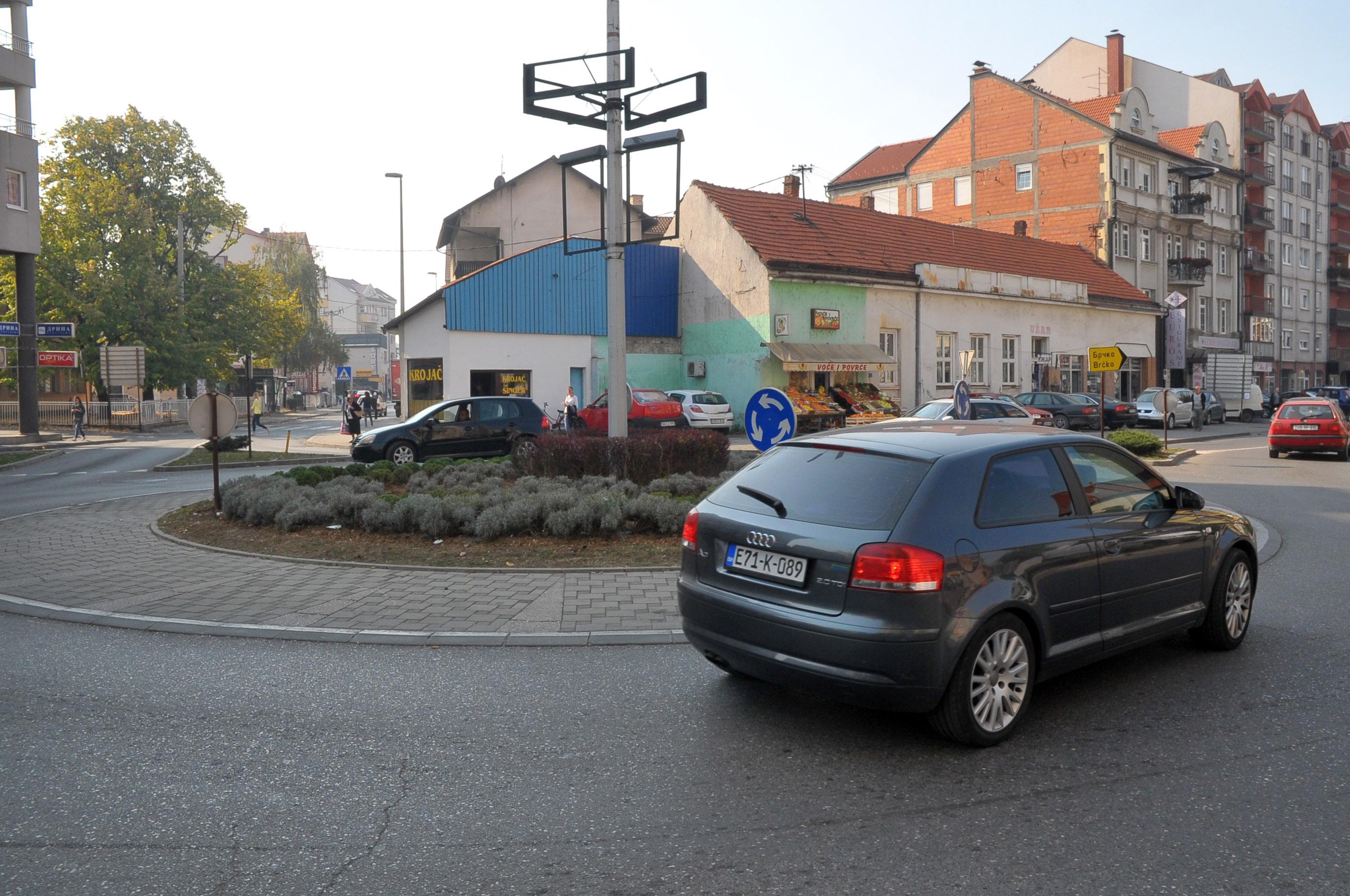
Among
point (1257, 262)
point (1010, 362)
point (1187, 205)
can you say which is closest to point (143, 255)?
point (1010, 362)

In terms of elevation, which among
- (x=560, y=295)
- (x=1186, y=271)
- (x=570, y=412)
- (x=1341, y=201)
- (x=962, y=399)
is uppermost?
(x=1341, y=201)

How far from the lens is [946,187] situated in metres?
56.7

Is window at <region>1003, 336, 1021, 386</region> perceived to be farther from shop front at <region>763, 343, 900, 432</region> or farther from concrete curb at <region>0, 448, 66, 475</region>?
concrete curb at <region>0, 448, 66, 475</region>

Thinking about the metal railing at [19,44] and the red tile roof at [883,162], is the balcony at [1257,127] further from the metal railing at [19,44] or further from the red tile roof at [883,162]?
the metal railing at [19,44]

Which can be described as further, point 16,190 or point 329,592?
point 16,190

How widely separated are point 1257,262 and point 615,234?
6291cm

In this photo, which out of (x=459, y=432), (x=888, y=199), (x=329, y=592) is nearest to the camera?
(x=329, y=592)

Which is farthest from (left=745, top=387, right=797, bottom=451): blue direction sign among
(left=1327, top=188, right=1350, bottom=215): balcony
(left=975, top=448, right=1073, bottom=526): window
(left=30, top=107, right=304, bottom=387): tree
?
(left=1327, top=188, right=1350, bottom=215): balcony

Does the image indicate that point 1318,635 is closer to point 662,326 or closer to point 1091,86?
point 662,326

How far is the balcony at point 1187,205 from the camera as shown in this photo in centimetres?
5528

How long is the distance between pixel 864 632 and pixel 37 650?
5423 mm

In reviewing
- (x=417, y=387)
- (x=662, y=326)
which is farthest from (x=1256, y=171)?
(x=417, y=387)

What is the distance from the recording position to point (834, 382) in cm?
3641

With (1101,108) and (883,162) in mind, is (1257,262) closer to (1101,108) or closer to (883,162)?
(1101,108)
